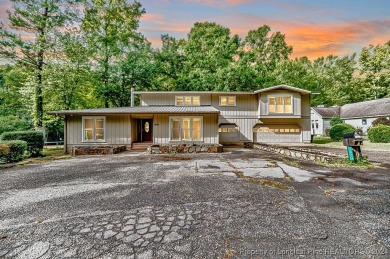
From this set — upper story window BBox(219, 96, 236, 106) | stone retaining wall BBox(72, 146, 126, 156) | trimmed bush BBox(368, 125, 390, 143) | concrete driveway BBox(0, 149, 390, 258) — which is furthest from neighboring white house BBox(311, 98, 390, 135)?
stone retaining wall BBox(72, 146, 126, 156)

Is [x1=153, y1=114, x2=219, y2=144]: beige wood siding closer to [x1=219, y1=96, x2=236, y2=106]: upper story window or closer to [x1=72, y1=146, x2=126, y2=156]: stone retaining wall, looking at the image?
[x1=72, y1=146, x2=126, y2=156]: stone retaining wall

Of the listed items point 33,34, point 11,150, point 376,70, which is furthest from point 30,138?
point 376,70

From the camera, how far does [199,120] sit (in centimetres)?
1314

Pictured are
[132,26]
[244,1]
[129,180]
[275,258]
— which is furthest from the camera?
[132,26]

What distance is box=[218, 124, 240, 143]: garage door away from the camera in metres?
16.7

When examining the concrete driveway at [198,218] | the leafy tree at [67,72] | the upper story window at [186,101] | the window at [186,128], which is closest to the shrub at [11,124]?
the leafy tree at [67,72]

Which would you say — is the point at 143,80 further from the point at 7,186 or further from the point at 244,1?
the point at 7,186

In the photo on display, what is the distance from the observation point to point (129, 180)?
5297 millimetres

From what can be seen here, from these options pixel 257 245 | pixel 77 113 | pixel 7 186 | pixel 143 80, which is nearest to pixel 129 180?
pixel 7 186

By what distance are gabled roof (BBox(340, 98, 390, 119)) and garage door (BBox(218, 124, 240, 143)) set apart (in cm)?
2040

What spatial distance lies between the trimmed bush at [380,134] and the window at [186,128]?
15.7 m

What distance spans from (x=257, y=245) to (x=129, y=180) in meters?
4.13

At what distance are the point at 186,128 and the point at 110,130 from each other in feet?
18.0

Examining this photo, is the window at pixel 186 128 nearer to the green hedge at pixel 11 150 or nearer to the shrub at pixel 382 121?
the green hedge at pixel 11 150
